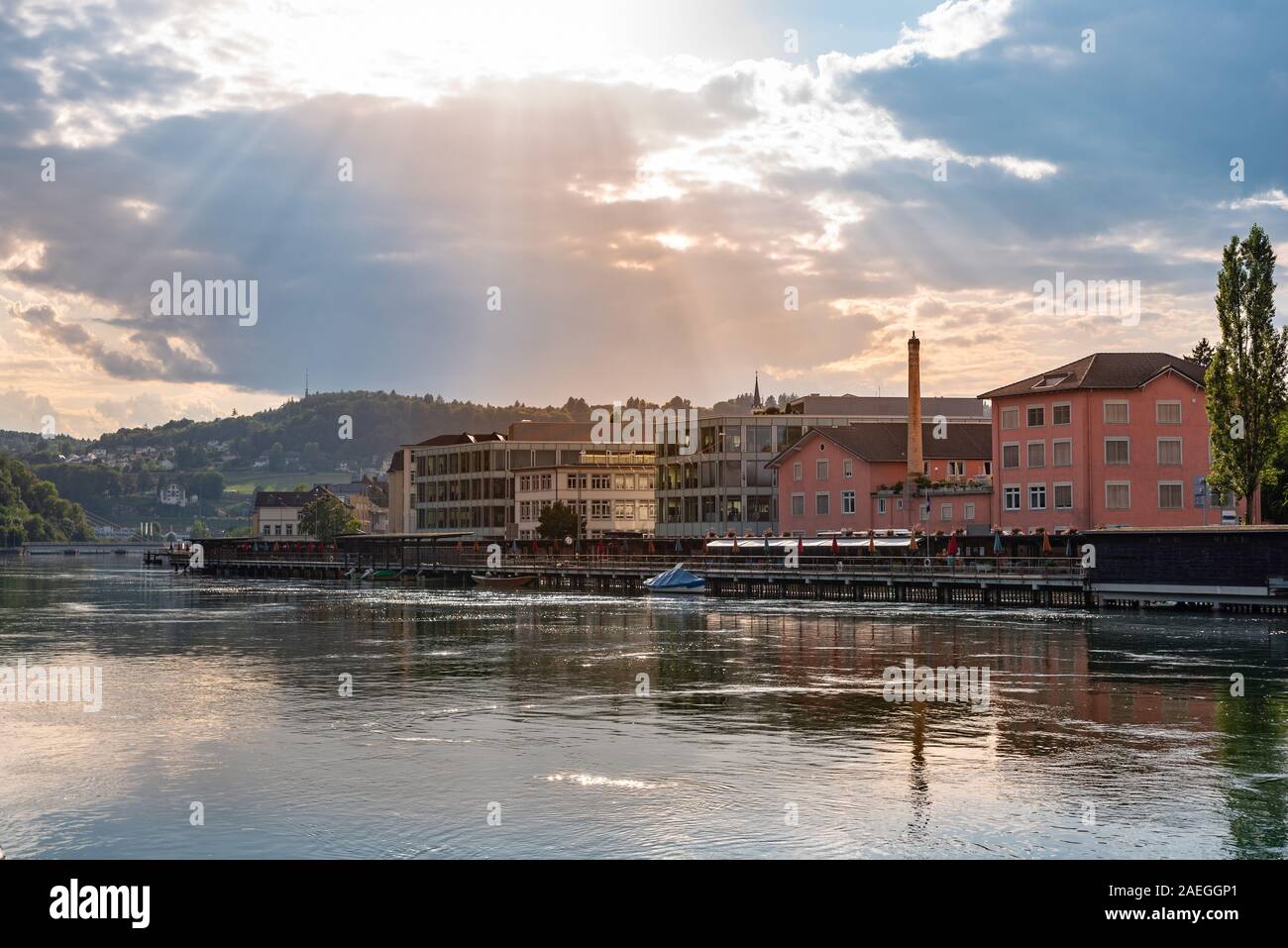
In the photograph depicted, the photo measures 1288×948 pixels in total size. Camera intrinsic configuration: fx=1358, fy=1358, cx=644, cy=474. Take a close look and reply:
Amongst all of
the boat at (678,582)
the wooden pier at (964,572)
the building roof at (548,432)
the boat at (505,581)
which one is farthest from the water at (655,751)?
the building roof at (548,432)

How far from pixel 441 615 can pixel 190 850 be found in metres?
61.9

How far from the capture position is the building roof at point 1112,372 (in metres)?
96.8

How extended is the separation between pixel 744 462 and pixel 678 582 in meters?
35.8

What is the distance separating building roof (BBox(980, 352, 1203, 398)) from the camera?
9681cm

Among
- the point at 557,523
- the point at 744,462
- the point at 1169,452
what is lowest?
the point at 557,523

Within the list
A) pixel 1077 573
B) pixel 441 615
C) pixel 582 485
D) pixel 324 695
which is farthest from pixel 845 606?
pixel 582 485

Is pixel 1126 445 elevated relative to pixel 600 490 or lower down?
elevated

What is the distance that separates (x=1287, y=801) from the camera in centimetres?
2580

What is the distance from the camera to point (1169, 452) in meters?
96.9

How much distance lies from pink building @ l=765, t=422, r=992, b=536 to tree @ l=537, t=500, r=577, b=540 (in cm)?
3880

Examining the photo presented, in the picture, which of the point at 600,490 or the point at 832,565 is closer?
the point at 832,565

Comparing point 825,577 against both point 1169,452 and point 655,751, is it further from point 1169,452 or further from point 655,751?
point 655,751

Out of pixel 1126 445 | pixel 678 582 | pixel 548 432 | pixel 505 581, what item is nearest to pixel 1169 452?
pixel 1126 445

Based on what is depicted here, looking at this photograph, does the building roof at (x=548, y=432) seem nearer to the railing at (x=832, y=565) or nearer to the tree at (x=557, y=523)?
the tree at (x=557, y=523)
